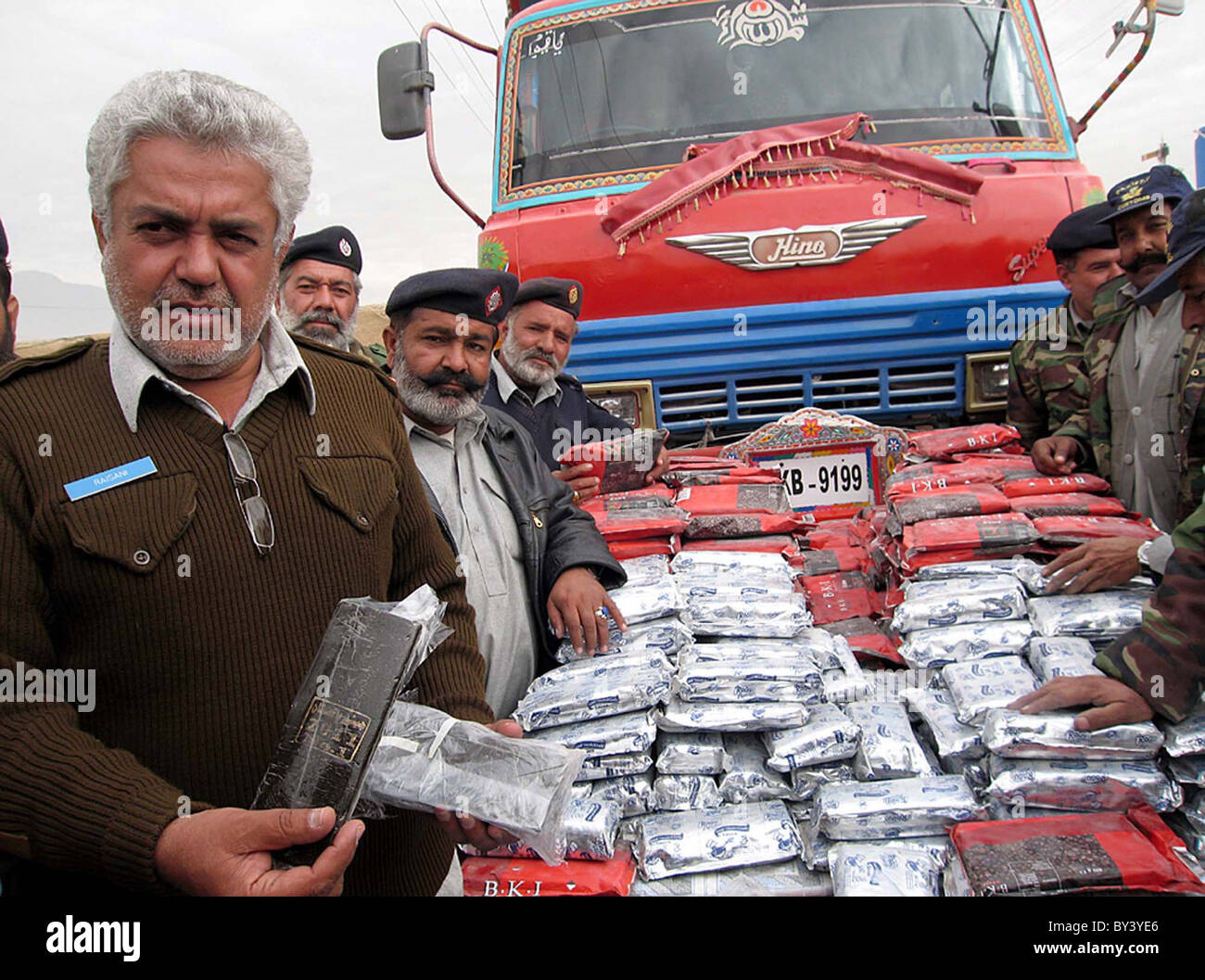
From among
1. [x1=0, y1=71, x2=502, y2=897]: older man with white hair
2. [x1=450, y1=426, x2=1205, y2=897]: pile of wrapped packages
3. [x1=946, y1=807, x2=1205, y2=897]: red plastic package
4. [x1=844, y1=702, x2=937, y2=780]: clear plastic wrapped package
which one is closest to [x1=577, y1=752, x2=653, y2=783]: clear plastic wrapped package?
[x1=450, y1=426, x2=1205, y2=897]: pile of wrapped packages


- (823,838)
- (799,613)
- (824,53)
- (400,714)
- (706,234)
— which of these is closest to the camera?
(400,714)

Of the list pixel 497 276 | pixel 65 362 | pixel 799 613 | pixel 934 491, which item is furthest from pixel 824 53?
pixel 65 362

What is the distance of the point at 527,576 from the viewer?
2.75m

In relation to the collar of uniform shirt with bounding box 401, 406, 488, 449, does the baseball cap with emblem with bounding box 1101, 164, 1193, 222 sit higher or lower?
higher

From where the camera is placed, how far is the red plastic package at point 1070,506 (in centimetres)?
333

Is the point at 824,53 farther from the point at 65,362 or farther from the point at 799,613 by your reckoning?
the point at 65,362

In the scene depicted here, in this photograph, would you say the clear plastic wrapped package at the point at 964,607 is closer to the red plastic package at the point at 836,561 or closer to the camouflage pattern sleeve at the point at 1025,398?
the red plastic package at the point at 836,561

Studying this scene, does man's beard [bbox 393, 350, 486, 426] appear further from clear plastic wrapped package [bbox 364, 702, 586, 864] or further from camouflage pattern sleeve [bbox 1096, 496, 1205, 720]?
camouflage pattern sleeve [bbox 1096, 496, 1205, 720]

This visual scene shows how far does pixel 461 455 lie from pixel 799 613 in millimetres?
1177

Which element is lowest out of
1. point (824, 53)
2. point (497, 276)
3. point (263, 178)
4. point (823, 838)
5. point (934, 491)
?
point (823, 838)

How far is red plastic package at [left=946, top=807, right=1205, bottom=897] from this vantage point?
190cm

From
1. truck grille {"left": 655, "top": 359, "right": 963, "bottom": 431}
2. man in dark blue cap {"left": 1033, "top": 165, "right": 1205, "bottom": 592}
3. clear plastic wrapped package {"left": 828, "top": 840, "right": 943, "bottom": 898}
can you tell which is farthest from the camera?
truck grille {"left": 655, "top": 359, "right": 963, "bottom": 431}

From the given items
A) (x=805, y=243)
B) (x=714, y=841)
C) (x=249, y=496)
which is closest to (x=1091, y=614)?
(x=714, y=841)

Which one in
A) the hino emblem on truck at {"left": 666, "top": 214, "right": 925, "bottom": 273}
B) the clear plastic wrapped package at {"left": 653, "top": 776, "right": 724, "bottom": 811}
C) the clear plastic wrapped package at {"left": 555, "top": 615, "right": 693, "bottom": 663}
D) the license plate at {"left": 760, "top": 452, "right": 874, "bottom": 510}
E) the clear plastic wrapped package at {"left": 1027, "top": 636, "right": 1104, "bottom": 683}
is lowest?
the clear plastic wrapped package at {"left": 653, "top": 776, "right": 724, "bottom": 811}
